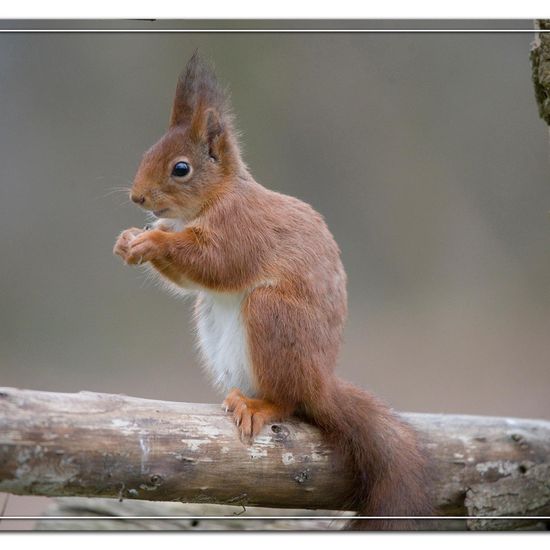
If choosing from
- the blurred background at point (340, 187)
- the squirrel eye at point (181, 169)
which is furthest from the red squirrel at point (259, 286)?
the blurred background at point (340, 187)

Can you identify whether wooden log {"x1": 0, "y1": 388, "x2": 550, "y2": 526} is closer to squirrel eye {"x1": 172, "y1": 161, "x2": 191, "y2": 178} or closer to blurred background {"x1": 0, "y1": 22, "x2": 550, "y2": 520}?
blurred background {"x1": 0, "y1": 22, "x2": 550, "y2": 520}

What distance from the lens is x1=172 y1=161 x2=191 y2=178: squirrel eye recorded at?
6.57ft

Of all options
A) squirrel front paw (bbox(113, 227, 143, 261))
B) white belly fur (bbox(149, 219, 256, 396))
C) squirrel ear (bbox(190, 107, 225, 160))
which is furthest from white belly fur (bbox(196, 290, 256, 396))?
squirrel ear (bbox(190, 107, 225, 160))

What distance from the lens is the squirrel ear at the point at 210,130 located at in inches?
78.8

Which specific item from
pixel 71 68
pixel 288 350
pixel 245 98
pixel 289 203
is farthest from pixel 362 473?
pixel 71 68

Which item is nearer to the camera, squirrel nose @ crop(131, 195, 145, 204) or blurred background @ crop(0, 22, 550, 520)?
squirrel nose @ crop(131, 195, 145, 204)

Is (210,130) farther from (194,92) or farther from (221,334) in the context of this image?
(221,334)

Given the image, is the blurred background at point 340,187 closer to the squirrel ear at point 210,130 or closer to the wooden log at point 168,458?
the squirrel ear at point 210,130

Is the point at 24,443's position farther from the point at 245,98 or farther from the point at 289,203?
the point at 245,98

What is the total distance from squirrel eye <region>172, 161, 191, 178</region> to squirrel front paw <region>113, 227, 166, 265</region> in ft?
0.53

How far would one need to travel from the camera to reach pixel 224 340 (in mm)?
2053

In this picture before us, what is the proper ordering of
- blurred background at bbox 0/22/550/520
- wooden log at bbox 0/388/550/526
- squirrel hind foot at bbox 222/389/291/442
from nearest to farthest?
1. wooden log at bbox 0/388/550/526
2. squirrel hind foot at bbox 222/389/291/442
3. blurred background at bbox 0/22/550/520

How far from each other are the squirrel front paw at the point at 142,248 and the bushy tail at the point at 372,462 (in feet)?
1.86

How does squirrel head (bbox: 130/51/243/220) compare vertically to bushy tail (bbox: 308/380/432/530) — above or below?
above
